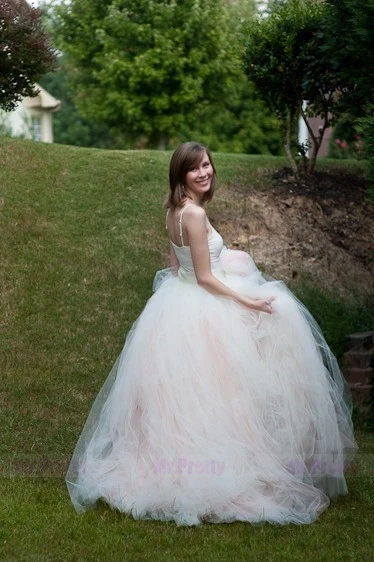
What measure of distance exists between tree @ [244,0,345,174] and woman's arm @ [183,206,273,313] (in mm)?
5253

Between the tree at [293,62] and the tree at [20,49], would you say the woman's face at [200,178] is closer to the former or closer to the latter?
the tree at [293,62]

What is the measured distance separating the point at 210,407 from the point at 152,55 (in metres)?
18.2

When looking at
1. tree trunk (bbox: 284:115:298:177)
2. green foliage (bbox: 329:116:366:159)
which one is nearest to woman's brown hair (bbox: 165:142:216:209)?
tree trunk (bbox: 284:115:298:177)

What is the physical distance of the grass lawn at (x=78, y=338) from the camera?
5393 mm

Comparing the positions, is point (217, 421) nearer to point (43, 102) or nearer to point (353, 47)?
point (353, 47)

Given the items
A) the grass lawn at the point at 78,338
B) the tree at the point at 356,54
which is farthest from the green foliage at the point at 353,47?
the grass lawn at the point at 78,338

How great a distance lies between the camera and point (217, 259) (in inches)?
246

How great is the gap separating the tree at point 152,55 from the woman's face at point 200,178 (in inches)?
681

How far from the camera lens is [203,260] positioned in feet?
19.8

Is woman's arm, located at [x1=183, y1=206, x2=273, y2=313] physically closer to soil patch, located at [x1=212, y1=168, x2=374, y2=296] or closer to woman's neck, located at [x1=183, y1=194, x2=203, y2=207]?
woman's neck, located at [x1=183, y1=194, x2=203, y2=207]

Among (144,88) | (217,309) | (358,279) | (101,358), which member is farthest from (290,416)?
(144,88)

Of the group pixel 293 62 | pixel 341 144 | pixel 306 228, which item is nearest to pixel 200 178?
pixel 306 228

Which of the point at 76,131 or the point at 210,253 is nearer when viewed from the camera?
the point at 210,253

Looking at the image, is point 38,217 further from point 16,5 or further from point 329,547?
point 329,547
